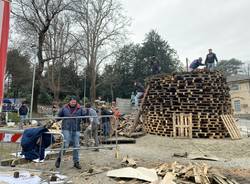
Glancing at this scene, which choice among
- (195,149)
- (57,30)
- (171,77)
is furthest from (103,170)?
(57,30)

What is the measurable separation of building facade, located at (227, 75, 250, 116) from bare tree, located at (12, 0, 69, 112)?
1357 inches

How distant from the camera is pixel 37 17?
102 ft

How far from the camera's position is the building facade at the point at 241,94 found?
165 ft

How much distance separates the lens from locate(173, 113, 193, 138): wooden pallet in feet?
46.5

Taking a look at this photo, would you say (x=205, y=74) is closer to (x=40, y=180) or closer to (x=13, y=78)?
(x=40, y=180)

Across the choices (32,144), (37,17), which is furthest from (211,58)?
(37,17)

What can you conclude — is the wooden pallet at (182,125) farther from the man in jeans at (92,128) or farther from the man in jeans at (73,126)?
the man in jeans at (73,126)

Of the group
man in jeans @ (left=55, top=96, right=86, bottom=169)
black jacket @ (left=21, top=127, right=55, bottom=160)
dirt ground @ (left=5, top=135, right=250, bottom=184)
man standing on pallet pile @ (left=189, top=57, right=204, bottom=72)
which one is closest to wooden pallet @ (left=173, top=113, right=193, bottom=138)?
dirt ground @ (left=5, top=135, right=250, bottom=184)

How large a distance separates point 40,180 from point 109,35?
105 feet

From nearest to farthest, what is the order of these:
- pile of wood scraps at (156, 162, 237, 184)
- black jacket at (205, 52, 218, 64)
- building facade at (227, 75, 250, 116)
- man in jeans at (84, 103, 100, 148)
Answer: pile of wood scraps at (156, 162, 237, 184), man in jeans at (84, 103, 100, 148), black jacket at (205, 52, 218, 64), building facade at (227, 75, 250, 116)

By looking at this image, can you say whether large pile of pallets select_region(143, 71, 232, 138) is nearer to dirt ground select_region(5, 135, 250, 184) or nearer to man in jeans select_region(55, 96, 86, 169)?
dirt ground select_region(5, 135, 250, 184)

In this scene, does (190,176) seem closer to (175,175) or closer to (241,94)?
(175,175)

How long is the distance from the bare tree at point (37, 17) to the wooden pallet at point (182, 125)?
20517 mm

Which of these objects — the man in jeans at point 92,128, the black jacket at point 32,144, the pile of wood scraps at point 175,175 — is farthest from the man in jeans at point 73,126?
the man in jeans at point 92,128
